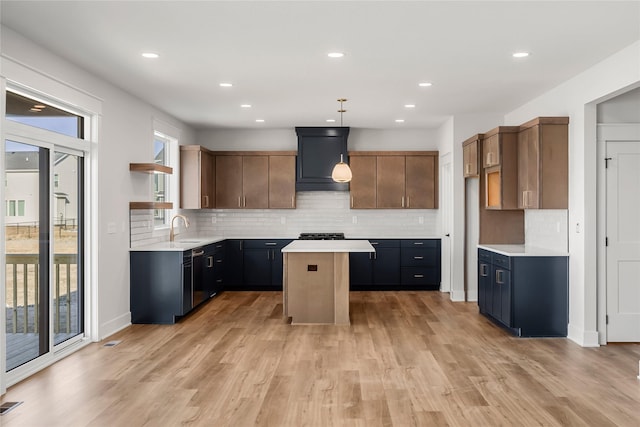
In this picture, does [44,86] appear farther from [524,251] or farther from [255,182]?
[524,251]

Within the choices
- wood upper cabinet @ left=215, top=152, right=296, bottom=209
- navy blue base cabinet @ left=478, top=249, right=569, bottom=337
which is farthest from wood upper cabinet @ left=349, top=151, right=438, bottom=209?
navy blue base cabinet @ left=478, top=249, right=569, bottom=337

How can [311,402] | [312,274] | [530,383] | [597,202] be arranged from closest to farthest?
[311,402]
[530,383]
[597,202]
[312,274]

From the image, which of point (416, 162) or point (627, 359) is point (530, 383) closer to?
point (627, 359)

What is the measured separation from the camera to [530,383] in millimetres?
3707

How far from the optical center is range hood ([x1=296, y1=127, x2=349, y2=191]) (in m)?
8.05

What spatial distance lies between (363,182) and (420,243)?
4.43ft

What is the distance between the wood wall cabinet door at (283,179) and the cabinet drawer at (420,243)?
6.28 feet

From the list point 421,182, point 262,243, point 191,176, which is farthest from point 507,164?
point 191,176

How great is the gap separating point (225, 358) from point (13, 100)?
2688 mm

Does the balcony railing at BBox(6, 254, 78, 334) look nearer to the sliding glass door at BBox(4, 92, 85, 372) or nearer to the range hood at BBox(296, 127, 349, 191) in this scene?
the sliding glass door at BBox(4, 92, 85, 372)

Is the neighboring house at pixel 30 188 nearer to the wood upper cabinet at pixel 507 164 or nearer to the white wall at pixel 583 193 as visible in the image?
the wood upper cabinet at pixel 507 164

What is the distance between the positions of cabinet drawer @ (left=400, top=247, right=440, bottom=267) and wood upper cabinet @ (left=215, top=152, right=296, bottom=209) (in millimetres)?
2004

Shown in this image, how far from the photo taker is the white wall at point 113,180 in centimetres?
494

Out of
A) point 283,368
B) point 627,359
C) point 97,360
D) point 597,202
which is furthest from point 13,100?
point 627,359
